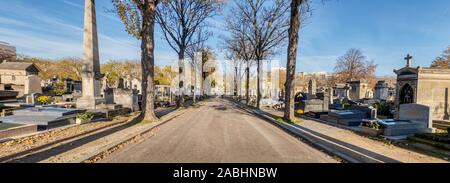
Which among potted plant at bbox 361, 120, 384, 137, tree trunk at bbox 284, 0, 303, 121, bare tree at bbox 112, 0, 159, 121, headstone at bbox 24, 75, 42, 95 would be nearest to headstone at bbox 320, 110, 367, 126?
potted plant at bbox 361, 120, 384, 137

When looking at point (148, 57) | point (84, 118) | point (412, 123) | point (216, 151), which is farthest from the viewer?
point (148, 57)

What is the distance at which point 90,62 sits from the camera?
14.0 metres

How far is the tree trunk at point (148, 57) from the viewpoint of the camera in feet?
36.8

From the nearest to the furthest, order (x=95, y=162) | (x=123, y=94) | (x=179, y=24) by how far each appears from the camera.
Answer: (x=95, y=162), (x=123, y=94), (x=179, y=24)

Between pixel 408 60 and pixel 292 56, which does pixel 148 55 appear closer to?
pixel 292 56

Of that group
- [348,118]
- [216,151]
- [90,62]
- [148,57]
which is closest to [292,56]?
[348,118]

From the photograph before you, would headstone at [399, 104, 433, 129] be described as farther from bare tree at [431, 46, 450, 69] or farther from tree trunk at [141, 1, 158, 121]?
bare tree at [431, 46, 450, 69]

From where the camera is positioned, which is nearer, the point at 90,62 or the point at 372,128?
the point at 372,128

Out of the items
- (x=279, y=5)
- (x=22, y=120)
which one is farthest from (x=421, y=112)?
(x=22, y=120)

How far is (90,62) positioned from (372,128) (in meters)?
15.9

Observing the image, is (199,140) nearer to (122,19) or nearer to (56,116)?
(56,116)

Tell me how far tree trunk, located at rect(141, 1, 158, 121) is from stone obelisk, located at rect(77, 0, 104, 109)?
4.46 m

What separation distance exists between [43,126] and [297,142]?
966cm

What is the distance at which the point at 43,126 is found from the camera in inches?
341
